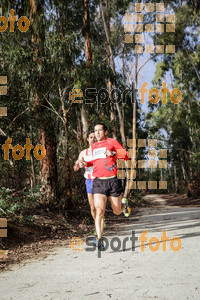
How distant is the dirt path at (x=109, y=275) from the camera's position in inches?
119

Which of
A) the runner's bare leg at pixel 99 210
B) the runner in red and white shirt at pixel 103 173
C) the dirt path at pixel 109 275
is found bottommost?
the dirt path at pixel 109 275

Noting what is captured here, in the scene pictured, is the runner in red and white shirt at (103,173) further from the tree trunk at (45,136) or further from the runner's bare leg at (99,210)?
the tree trunk at (45,136)

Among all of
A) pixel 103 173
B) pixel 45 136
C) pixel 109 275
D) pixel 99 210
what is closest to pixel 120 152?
pixel 103 173

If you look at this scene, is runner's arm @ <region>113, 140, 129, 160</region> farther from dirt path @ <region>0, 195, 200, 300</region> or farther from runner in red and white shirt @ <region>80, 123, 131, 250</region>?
dirt path @ <region>0, 195, 200, 300</region>

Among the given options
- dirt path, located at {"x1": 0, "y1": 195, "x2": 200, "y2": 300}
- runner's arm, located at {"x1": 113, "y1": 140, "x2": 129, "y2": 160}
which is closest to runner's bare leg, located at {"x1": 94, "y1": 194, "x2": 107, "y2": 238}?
dirt path, located at {"x1": 0, "y1": 195, "x2": 200, "y2": 300}

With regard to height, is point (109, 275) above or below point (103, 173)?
below

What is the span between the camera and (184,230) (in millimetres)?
6914

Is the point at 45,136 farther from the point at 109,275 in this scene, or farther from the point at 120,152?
the point at 109,275

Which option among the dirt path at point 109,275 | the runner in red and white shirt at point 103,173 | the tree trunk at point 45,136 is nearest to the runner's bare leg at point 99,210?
the runner in red and white shirt at point 103,173

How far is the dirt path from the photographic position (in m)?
3.02

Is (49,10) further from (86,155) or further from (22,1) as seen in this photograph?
(86,155)

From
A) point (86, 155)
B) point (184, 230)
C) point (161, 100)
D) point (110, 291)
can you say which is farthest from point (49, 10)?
point (161, 100)

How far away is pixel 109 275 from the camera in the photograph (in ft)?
11.9

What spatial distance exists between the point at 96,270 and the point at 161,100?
2585 centimetres
